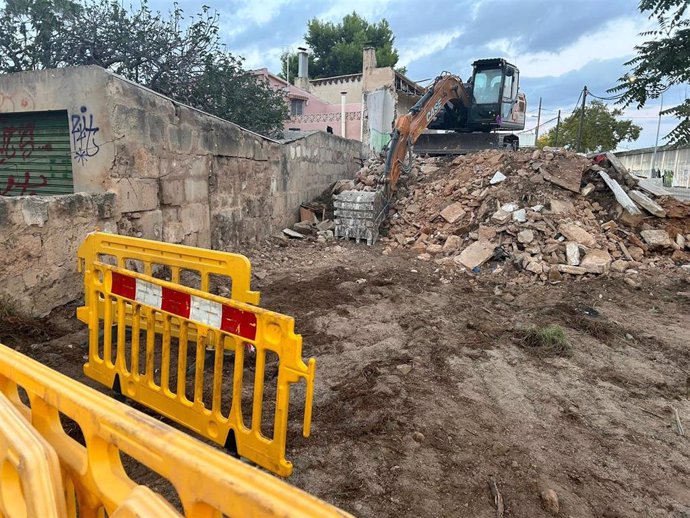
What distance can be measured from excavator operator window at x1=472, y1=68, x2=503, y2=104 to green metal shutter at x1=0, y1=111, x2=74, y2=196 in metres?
10.5

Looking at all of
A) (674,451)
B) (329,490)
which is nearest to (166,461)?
(329,490)

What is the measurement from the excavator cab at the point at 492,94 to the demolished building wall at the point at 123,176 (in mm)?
7138

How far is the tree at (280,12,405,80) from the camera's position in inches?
1431

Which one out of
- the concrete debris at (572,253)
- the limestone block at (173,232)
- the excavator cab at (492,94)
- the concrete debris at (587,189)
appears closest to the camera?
the limestone block at (173,232)

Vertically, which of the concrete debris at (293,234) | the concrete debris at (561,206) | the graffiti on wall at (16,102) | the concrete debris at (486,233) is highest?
the graffiti on wall at (16,102)

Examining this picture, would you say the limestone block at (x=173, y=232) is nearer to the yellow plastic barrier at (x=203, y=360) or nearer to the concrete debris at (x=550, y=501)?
the yellow plastic barrier at (x=203, y=360)

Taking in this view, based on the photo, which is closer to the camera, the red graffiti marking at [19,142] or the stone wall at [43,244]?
the stone wall at [43,244]

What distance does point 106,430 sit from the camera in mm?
1443

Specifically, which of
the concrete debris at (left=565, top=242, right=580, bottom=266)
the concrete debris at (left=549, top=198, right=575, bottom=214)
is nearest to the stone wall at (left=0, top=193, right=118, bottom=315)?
the concrete debris at (left=565, top=242, right=580, bottom=266)

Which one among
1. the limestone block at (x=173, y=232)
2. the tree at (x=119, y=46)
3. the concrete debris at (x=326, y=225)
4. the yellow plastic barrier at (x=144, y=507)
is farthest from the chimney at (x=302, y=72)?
the yellow plastic barrier at (x=144, y=507)

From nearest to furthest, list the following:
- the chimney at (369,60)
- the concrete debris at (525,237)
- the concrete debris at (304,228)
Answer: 1. the concrete debris at (525,237)
2. the concrete debris at (304,228)
3. the chimney at (369,60)

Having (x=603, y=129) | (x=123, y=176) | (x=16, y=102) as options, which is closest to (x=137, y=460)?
(x=123, y=176)

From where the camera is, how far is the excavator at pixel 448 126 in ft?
31.0

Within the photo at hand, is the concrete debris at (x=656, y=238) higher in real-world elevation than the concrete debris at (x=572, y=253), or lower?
higher
